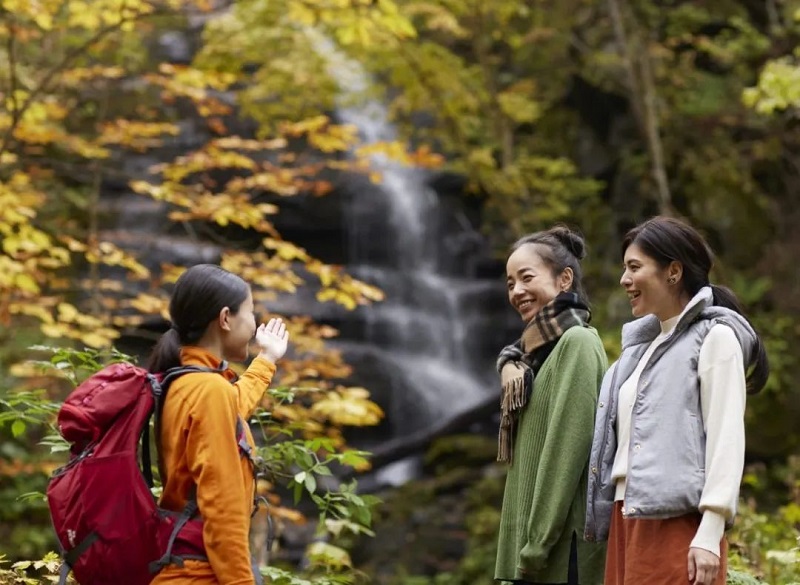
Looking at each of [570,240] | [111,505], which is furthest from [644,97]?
[111,505]

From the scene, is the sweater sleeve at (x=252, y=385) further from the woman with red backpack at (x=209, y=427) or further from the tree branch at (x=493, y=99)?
the tree branch at (x=493, y=99)

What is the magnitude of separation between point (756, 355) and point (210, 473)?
5.28ft

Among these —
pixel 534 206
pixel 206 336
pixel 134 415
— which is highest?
pixel 534 206

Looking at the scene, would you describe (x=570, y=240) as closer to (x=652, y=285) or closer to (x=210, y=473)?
(x=652, y=285)

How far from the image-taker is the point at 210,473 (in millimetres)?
2420

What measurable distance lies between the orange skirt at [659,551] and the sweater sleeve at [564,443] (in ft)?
0.91

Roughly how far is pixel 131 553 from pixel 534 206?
35.5ft

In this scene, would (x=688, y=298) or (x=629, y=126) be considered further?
(x=629, y=126)

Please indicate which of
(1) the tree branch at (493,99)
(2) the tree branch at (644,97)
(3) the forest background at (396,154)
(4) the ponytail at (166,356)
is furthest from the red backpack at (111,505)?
(1) the tree branch at (493,99)

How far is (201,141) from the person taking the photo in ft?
45.2

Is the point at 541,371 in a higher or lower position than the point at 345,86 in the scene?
lower

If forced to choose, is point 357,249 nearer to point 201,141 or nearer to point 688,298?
point 201,141

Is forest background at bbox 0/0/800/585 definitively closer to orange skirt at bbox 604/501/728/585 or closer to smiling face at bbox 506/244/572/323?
smiling face at bbox 506/244/572/323

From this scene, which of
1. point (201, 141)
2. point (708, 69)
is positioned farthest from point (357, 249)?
point (708, 69)
